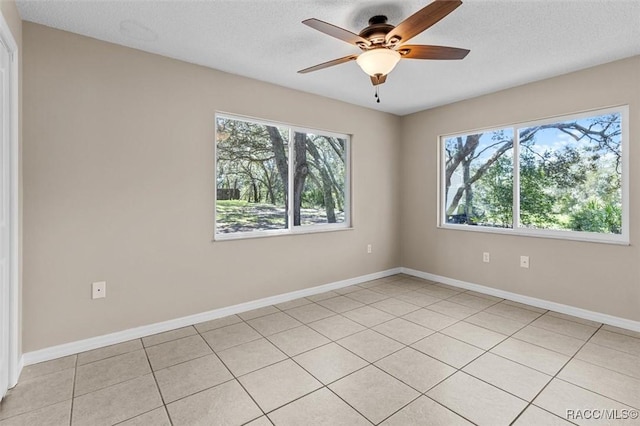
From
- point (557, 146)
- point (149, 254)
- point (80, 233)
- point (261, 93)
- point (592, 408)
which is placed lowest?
point (592, 408)

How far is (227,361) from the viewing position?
2.30 meters

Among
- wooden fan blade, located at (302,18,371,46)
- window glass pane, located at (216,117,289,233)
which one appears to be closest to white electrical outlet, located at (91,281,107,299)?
window glass pane, located at (216,117,289,233)

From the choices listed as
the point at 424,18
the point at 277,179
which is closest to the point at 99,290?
the point at 277,179

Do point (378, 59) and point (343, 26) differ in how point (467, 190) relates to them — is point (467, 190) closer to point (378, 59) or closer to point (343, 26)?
point (378, 59)

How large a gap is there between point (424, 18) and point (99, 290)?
299 cm

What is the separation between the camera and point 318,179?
4.06 metres

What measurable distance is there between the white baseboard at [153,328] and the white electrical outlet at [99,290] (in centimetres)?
33

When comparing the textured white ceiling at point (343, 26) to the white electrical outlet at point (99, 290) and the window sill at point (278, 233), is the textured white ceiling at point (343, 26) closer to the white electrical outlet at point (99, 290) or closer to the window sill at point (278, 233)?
the window sill at point (278, 233)

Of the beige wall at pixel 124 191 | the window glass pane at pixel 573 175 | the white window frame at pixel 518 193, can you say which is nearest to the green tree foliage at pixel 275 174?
the beige wall at pixel 124 191

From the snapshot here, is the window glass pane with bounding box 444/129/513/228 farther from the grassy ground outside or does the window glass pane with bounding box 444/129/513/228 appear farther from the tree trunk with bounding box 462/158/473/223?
the grassy ground outside

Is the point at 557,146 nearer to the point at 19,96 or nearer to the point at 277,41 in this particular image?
the point at 277,41

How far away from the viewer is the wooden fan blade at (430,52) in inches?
80.6

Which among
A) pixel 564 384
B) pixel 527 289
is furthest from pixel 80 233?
pixel 527 289

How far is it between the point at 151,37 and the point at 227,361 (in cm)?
255
